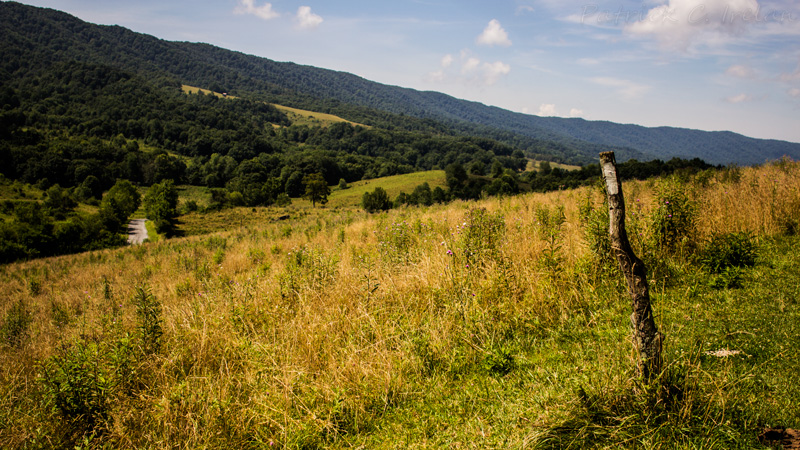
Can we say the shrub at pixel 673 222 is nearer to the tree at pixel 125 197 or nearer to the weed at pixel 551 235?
the weed at pixel 551 235

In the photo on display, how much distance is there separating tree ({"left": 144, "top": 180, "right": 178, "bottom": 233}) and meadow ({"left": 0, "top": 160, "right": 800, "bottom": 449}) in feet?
226

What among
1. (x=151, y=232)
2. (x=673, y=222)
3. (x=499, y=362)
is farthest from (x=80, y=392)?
(x=151, y=232)

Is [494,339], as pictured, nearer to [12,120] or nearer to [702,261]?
[702,261]

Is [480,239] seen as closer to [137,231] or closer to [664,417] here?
[664,417]

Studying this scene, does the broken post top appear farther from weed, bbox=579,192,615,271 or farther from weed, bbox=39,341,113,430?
weed, bbox=39,341,113,430

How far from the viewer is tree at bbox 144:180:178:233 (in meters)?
65.1

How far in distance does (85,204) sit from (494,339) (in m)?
112

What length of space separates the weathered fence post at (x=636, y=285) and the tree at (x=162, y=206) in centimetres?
7269

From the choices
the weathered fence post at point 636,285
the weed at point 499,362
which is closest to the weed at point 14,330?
the weed at point 499,362

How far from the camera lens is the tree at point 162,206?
214 ft

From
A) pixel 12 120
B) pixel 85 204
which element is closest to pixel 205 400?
pixel 85 204

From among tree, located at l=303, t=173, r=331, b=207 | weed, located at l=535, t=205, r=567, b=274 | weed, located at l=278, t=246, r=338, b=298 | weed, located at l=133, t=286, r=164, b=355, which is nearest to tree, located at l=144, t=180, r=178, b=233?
tree, located at l=303, t=173, r=331, b=207

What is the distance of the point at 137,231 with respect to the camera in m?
71.6

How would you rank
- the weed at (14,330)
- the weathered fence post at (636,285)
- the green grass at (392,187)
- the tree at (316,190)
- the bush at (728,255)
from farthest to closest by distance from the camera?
the green grass at (392,187), the tree at (316,190), the weed at (14,330), the bush at (728,255), the weathered fence post at (636,285)
